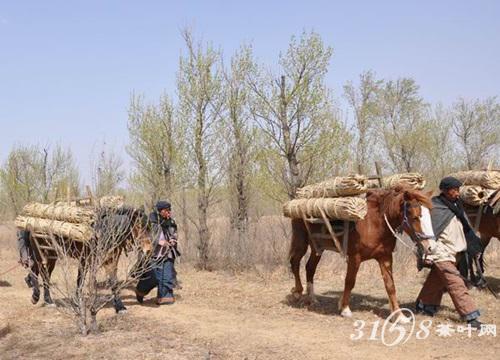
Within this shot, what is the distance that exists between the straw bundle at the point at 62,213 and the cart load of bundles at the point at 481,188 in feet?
20.4

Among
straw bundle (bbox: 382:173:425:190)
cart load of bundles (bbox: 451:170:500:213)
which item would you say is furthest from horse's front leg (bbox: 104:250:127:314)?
cart load of bundles (bbox: 451:170:500:213)

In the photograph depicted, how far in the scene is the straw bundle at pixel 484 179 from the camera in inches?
347

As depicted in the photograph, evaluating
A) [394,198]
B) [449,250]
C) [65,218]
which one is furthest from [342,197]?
[65,218]

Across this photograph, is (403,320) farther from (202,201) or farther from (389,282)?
(202,201)

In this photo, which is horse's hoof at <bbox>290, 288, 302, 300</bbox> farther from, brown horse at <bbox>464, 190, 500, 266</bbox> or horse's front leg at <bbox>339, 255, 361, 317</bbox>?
brown horse at <bbox>464, 190, 500, 266</bbox>

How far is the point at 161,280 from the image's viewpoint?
30.4ft

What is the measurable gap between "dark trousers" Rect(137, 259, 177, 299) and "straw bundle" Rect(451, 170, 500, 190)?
5.46m

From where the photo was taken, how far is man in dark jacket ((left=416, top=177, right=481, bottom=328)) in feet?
22.6

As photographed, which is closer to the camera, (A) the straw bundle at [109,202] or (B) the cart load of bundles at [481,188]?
(A) the straw bundle at [109,202]

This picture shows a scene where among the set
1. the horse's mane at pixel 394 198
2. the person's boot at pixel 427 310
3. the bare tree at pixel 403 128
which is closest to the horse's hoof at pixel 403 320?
the person's boot at pixel 427 310

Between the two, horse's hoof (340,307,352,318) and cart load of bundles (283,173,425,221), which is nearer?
cart load of bundles (283,173,425,221)

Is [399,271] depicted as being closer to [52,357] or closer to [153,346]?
[153,346]

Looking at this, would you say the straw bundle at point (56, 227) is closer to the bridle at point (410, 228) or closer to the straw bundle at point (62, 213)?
the straw bundle at point (62, 213)

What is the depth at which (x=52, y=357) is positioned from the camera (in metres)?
5.92
